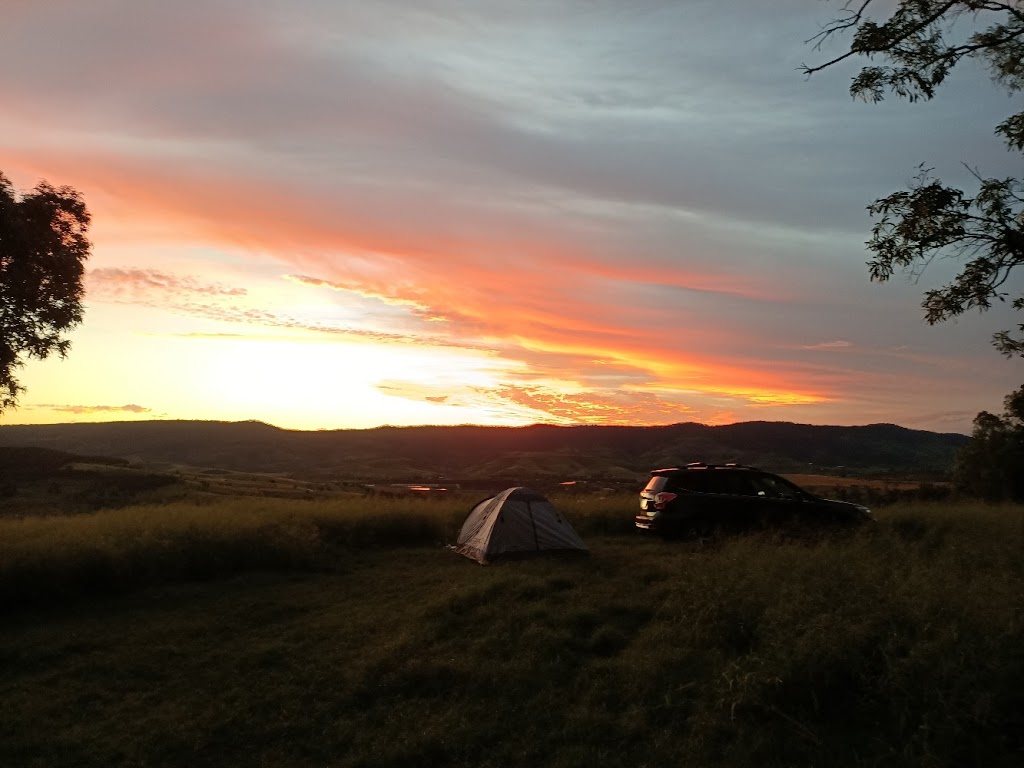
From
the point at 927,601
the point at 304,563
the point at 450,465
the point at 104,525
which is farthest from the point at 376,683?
the point at 450,465

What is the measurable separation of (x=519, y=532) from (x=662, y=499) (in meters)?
3.50

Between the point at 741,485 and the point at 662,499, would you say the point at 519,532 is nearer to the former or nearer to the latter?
the point at 662,499

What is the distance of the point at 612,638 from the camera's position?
894 cm

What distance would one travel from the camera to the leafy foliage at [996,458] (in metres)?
32.3

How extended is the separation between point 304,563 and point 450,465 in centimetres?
10959

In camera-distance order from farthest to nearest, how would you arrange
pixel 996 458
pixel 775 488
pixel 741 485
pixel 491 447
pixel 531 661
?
1. pixel 491 447
2. pixel 996 458
3. pixel 775 488
4. pixel 741 485
5. pixel 531 661

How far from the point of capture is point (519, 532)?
1630cm

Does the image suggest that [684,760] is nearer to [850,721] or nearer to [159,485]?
[850,721]

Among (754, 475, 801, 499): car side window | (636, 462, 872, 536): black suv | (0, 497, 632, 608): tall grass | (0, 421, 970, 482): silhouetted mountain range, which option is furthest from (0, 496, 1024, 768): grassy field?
(0, 421, 970, 482): silhouetted mountain range

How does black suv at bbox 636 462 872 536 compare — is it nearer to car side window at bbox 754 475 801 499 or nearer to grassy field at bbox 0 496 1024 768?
car side window at bbox 754 475 801 499

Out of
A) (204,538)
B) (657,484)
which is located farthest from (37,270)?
(657,484)

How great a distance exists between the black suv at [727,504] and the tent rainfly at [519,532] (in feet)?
7.21

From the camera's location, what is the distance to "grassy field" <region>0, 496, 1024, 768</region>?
6.11 metres

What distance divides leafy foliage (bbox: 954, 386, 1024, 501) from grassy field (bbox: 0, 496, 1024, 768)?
2238cm
